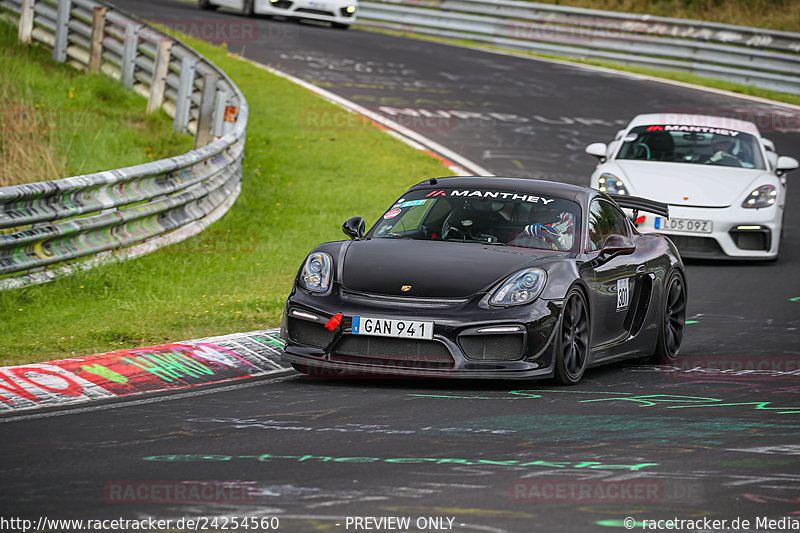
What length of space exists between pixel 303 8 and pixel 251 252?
19.5 metres

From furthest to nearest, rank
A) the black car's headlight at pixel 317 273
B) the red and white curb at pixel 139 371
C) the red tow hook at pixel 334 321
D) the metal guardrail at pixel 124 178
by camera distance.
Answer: the metal guardrail at pixel 124 178 < the black car's headlight at pixel 317 273 < the red tow hook at pixel 334 321 < the red and white curb at pixel 139 371

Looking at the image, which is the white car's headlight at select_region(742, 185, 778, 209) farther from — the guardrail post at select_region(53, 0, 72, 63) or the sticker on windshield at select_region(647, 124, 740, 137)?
the guardrail post at select_region(53, 0, 72, 63)

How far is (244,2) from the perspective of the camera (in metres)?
32.0

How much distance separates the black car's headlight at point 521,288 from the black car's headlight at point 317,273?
104 cm

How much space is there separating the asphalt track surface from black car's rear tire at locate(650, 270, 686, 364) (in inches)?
5.3

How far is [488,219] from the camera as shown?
8836mm

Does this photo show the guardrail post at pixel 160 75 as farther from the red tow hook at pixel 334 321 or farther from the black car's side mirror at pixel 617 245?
the red tow hook at pixel 334 321

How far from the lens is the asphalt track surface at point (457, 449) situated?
506 centimetres

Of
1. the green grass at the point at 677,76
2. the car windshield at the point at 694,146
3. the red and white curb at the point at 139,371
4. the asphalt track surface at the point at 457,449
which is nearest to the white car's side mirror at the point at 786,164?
the car windshield at the point at 694,146

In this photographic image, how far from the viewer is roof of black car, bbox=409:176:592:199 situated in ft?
29.9

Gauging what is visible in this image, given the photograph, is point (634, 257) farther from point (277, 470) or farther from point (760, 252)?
point (760, 252)

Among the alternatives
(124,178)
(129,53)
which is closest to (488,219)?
(124,178)

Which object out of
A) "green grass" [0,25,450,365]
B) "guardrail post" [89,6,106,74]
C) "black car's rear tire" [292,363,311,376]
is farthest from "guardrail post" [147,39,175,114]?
"black car's rear tire" [292,363,311,376]

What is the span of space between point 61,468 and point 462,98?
2008 centimetres
